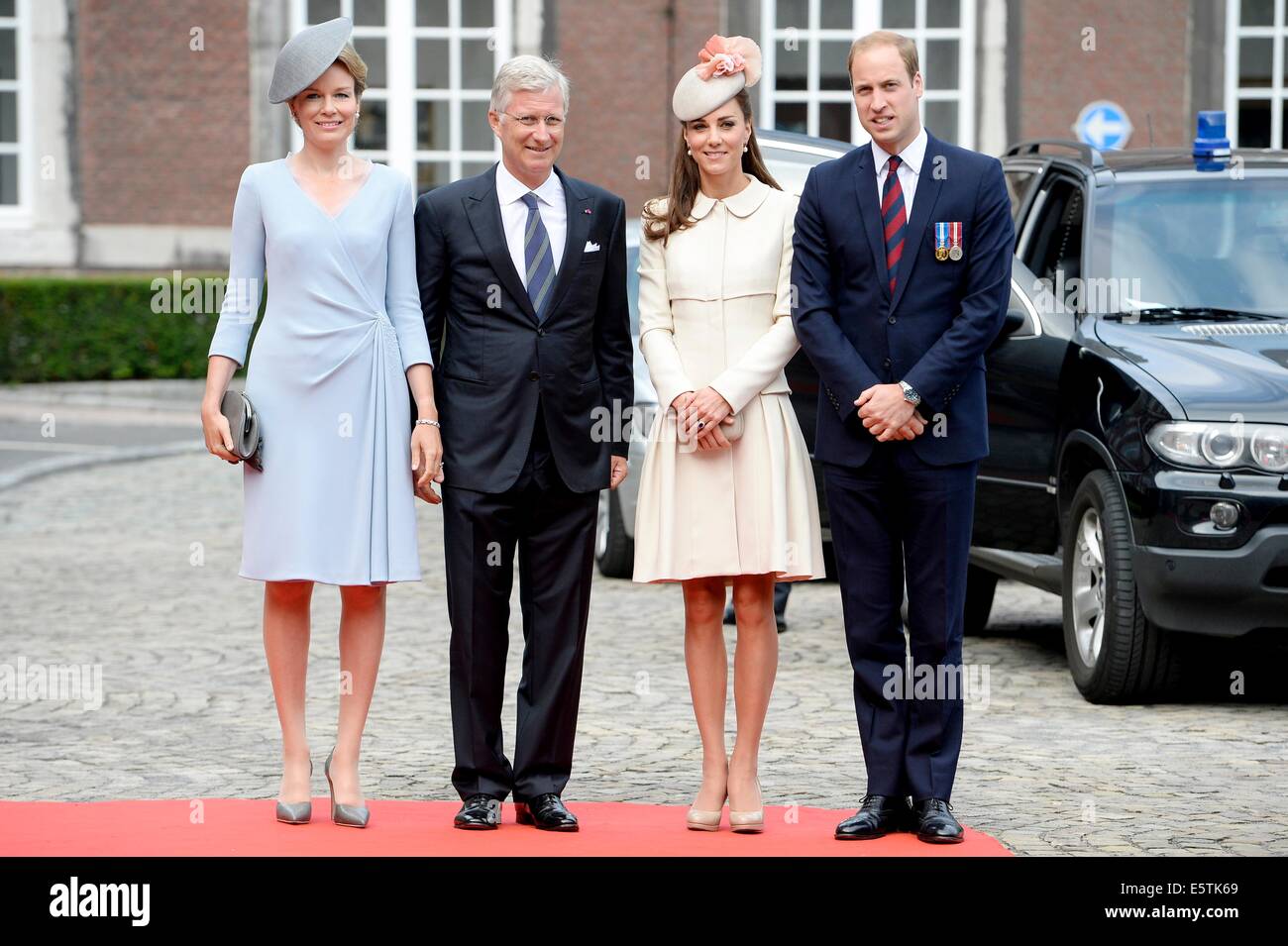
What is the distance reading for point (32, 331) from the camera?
71.7 ft

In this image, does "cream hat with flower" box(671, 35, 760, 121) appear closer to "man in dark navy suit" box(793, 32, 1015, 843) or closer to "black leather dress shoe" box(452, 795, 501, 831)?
"man in dark navy suit" box(793, 32, 1015, 843)

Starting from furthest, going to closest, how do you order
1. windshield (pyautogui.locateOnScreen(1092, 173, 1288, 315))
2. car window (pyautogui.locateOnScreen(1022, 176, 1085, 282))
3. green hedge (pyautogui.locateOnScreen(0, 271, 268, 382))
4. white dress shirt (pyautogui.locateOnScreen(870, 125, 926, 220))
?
green hedge (pyautogui.locateOnScreen(0, 271, 268, 382)), car window (pyautogui.locateOnScreen(1022, 176, 1085, 282)), windshield (pyautogui.locateOnScreen(1092, 173, 1288, 315)), white dress shirt (pyautogui.locateOnScreen(870, 125, 926, 220))

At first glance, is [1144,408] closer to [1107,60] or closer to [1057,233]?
[1057,233]

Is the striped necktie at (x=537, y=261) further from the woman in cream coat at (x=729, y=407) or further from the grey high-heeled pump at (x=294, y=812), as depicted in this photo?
the grey high-heeled pump at (x=294, y=812)

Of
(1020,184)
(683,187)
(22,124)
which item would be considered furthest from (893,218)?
(22,124)

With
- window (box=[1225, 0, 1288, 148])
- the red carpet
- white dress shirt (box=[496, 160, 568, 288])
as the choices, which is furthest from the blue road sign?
the red carpet

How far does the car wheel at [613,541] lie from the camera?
35.4ft

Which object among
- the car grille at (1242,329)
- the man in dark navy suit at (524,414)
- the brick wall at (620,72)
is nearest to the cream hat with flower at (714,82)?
the man in dark navy suit at (524,414)

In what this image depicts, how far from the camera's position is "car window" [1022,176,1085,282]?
8328mm

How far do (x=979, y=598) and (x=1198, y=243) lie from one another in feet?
6.83

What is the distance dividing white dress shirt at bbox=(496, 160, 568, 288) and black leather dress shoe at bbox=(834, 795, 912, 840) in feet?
5.43

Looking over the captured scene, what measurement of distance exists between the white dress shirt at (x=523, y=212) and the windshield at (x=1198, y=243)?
309cm

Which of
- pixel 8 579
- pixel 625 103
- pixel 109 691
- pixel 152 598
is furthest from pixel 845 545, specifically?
pixel 625 103

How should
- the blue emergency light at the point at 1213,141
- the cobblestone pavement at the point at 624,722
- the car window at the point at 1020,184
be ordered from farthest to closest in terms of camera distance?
1. the car window at the point at 1020,184
2. the blue emergency light at the point at 1213,141
3. the cobblestone pavement at the point at 624,722
